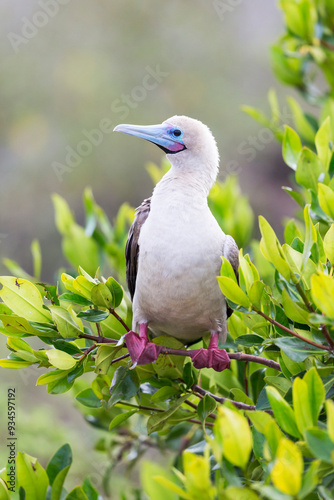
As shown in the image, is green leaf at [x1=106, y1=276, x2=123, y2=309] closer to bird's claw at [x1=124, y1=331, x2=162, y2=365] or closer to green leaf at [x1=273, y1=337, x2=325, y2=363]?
bird's claw at [x1=124, y1=331, x2=162, y2=365]

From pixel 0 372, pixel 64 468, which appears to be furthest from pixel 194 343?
pixel 0 372

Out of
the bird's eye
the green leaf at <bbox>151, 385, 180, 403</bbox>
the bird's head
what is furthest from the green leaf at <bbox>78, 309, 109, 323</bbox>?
the bird's eye

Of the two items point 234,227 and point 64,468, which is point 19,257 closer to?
point 234,227

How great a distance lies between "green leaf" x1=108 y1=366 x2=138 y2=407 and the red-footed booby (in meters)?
0.06

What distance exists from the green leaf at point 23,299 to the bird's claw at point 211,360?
60 centimetres

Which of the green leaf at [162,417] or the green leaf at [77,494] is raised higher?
the green leaf at [162,417]

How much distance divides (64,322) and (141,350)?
0.31 metres

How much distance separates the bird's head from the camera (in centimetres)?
233

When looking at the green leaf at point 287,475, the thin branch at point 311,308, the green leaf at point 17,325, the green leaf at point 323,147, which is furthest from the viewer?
the green leaf at point 323,147

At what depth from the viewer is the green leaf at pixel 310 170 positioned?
6.78 ft

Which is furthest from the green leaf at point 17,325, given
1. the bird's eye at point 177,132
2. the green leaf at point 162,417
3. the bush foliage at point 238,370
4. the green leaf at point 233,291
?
the bird's eye at point 177,132

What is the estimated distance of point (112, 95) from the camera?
9.12 meters

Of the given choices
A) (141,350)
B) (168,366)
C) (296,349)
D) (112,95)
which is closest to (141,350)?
(141,350)

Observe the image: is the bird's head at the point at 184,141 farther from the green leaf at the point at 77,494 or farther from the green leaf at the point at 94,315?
the green leaf at the point at 77,494
